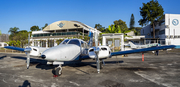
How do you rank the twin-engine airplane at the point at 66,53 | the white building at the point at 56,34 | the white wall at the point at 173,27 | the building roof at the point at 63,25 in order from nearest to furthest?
the twin-engine airplane at the point at 66,53 < the white building at the point at 56,34 < the building roof at the point at 63,25 < the white wall at the point at 173,27

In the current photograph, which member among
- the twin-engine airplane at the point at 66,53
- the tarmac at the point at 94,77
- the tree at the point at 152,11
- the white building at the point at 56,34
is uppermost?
the tree at the point at 152,11

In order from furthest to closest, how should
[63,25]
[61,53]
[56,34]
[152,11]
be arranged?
[152,11] < [63,25] < [56,34] < [61,53]

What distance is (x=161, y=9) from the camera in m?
36.7

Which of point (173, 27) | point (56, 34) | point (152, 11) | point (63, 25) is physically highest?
point (152, 11)

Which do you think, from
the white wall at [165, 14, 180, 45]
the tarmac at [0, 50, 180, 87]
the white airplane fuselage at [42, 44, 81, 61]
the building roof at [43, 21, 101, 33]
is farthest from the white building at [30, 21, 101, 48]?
the white wall at [165, 14, 180, 45]

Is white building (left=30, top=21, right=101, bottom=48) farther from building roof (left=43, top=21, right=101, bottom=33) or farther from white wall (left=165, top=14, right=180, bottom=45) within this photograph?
white wall (left=165, top=14, right=180, bottom=45)

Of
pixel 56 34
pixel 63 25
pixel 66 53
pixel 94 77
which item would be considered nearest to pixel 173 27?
pixel 63 25

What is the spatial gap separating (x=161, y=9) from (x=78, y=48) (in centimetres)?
3918

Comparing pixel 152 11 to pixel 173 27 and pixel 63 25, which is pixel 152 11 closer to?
pixel 173 27

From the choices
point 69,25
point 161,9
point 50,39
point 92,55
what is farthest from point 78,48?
point 161,9

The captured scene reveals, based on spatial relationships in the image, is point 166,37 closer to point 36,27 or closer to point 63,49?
point 63,49

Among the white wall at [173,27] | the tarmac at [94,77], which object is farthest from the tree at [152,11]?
the tarmac at [94,77]

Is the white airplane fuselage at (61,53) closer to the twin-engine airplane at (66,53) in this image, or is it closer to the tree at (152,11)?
the twin-engine airplane at (66,53)

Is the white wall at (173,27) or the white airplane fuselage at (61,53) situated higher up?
the white wall at (173,27)
